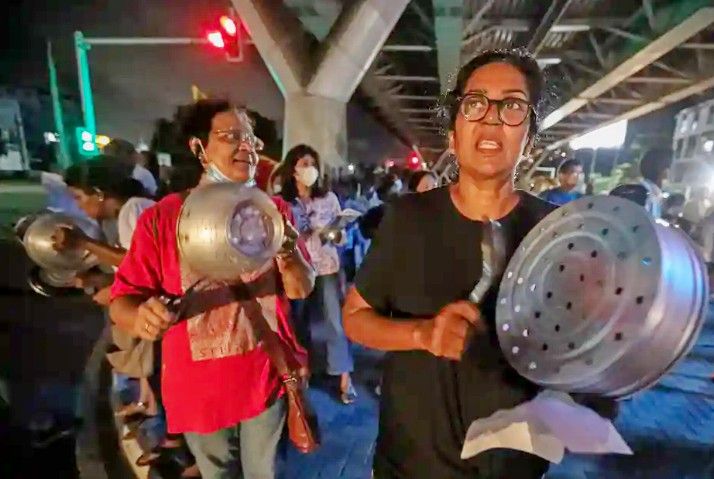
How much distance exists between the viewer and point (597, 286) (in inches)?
39.1

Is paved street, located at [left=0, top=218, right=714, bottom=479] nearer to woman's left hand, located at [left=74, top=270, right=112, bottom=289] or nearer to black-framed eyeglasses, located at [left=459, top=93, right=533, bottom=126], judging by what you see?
woman's left hand, located at [left=74, top=270, right=112, bottom=289]

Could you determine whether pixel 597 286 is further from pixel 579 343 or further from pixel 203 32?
pixel 203 32

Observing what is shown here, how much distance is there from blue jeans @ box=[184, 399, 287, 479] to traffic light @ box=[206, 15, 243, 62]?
9.20 m

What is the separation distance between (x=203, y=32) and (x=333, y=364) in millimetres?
8162

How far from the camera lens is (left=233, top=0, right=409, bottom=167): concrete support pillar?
23.6ft

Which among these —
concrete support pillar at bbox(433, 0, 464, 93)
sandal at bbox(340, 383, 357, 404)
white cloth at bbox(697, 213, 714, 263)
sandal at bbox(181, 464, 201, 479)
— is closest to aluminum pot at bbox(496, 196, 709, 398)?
sandal at bbox(181, 464, 201, 479)

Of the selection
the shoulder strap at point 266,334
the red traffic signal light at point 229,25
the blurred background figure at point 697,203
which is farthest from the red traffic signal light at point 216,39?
the shoulder strap at point 266,334

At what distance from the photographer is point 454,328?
1108 millimetres

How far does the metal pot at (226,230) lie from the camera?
1.71 meters

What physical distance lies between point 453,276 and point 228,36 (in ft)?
32.5

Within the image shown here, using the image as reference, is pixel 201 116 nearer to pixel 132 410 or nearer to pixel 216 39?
pixel 132 410

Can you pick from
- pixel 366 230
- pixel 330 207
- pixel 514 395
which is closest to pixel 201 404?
pixel 514 395

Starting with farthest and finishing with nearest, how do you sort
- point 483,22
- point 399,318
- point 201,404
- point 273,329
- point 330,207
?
point 483,22
point 330,207
point 273,329
point 201,404
point 399,318

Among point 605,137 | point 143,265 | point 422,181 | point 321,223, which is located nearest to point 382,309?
point 143,265
